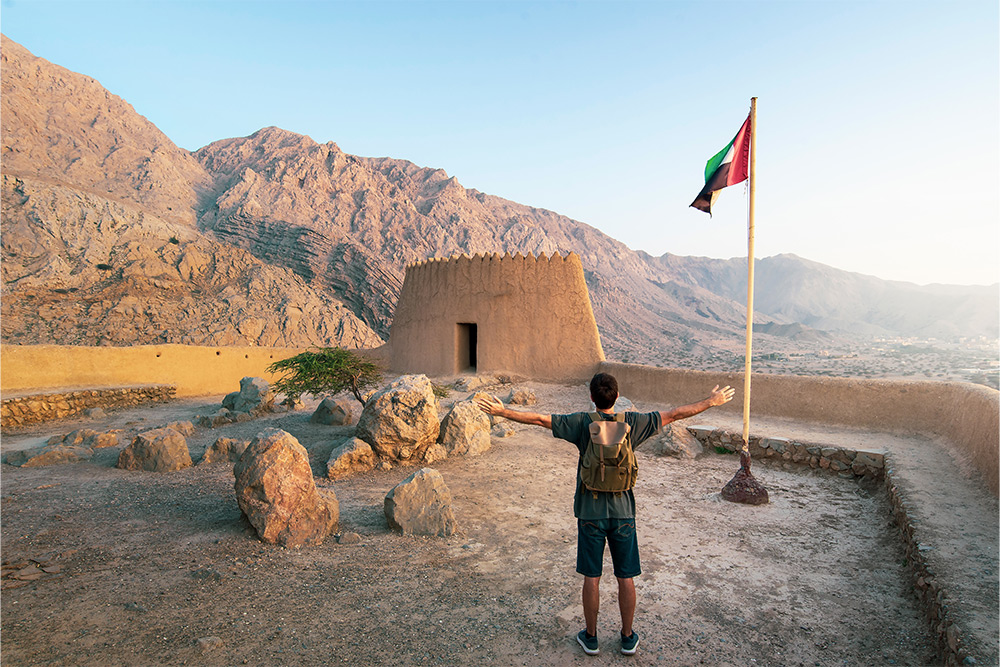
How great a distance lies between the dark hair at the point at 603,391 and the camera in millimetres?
3244

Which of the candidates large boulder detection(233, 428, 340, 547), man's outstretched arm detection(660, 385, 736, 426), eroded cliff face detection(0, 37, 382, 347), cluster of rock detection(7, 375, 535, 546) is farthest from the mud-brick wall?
eroded cliff face detection(0, 37, 382, 347)

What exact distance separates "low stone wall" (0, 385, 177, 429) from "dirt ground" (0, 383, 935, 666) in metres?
5.64

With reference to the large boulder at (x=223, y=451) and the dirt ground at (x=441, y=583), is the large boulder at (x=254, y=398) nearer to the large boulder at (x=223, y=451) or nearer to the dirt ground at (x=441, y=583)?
the large boulder at (x=223, y=451)

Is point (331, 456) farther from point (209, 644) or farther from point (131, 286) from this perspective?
point (131, 286)

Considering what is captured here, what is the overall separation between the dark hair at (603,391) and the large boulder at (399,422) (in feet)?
15.4

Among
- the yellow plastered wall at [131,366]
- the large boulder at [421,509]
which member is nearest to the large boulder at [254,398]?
the yellow plastered wall at [131,366]

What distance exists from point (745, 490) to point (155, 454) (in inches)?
312

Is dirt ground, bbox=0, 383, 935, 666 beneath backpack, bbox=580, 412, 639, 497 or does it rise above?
beneath

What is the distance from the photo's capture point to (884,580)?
14.7ft

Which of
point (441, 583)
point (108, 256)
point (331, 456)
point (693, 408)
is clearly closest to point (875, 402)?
point (693, 408)

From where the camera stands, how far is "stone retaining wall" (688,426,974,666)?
3.32m

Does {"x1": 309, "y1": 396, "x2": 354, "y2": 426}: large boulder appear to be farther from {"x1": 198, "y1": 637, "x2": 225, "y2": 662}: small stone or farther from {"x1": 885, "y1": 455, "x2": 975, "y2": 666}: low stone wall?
{"x1": 885, "y1": 455, "x2": 975, "y2": 666}: low stone wall

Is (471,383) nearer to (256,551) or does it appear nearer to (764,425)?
(764,425)

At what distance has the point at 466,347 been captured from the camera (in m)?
15.8
